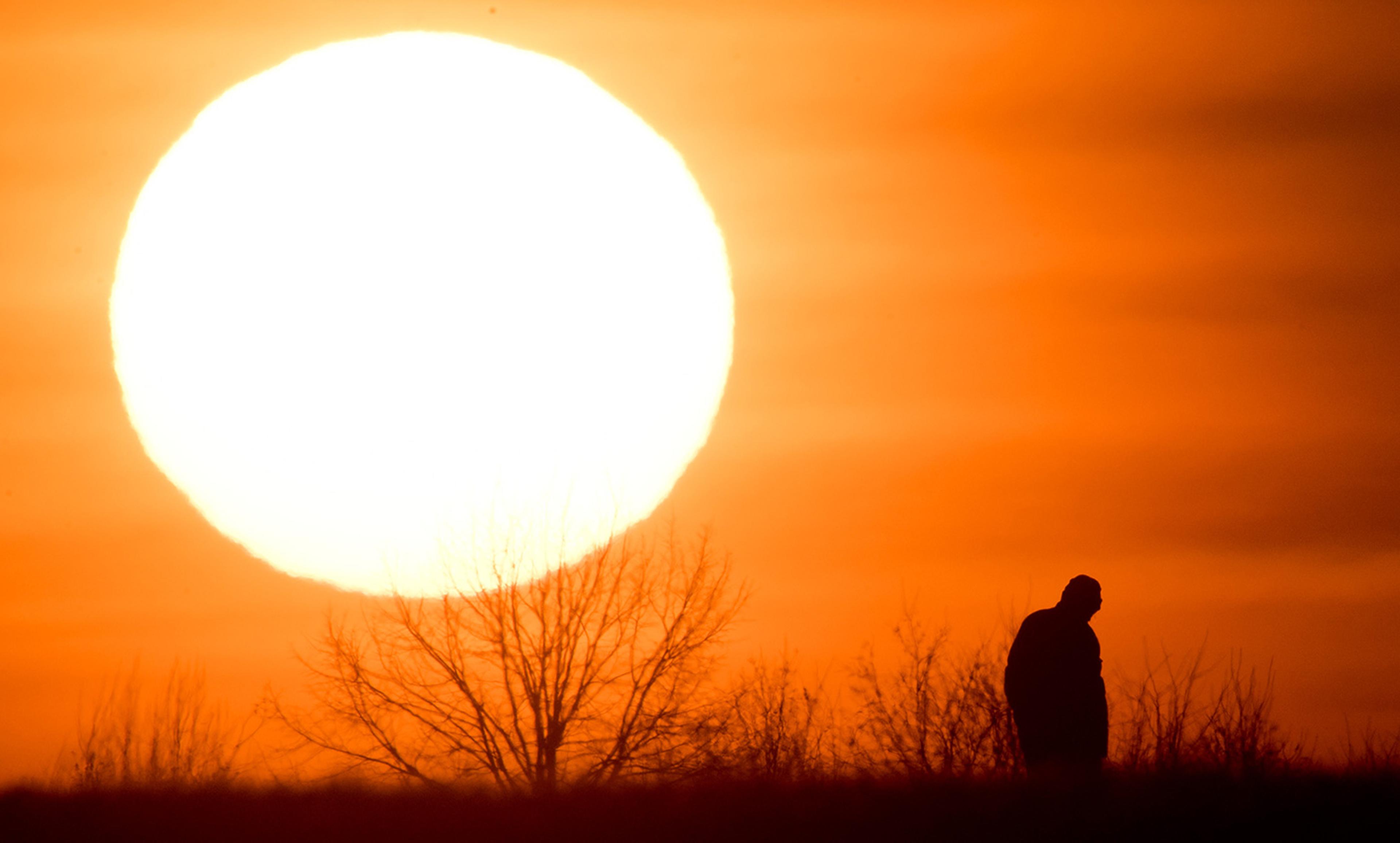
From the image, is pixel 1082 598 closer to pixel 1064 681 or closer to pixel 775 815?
pixel 1064 681

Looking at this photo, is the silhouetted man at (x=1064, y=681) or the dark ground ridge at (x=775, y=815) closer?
the dark ground ridge at (x=775, y=815)

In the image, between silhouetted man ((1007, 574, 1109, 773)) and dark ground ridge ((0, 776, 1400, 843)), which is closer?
dark ground ridge ((0, 776, 1400, 843))

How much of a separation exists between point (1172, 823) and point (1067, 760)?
1.28 meters

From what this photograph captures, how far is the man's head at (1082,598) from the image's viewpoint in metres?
12.3

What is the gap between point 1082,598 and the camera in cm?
1231

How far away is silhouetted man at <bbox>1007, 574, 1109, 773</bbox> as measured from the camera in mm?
12297

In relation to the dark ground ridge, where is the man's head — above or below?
above

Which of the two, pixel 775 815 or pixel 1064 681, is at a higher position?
pixel 1064 681

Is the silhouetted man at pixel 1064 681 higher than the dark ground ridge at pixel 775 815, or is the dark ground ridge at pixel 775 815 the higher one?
the silhouetted man at pixel 1064 681

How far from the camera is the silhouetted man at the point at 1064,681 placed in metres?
12.3

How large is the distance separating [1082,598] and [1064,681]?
61 centimetres

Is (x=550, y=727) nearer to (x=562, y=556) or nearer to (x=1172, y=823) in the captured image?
(x=562, y=556)

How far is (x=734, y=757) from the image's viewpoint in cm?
→ 2791

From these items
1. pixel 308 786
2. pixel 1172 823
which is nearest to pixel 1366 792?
pixel 1172 823
